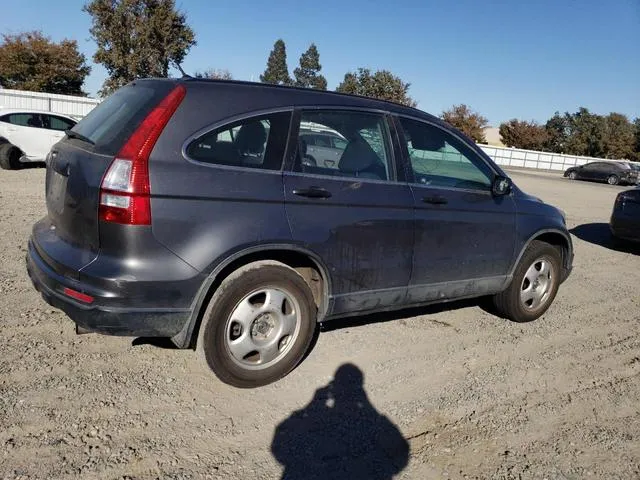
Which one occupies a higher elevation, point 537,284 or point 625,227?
point 625,227

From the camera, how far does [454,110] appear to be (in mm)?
64125

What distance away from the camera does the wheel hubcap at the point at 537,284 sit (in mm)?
5176

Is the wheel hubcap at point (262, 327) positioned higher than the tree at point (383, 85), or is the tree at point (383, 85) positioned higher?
the tree at point (383, 85)

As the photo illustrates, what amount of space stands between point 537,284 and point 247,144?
3345 millimetres

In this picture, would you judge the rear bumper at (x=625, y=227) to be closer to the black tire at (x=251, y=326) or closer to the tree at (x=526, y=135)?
the black tire at (x=251, y=326)

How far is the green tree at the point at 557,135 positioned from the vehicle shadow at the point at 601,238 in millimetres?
63370

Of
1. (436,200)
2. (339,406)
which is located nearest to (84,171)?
(339,406)

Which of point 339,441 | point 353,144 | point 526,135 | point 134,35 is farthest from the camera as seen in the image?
point 526,135

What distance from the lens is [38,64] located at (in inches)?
1510

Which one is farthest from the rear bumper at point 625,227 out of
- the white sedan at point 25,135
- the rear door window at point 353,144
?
the white sedan at point 25,135

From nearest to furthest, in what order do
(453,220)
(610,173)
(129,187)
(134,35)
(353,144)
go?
1. (129,187)
2. (353,144)
3. (453,220)
4. (134,35)
5. (610,173)

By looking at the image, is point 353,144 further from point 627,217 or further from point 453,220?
point 627,217

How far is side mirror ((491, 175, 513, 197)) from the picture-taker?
462 centimetres

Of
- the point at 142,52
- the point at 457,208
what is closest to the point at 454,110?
the point at 142,52
